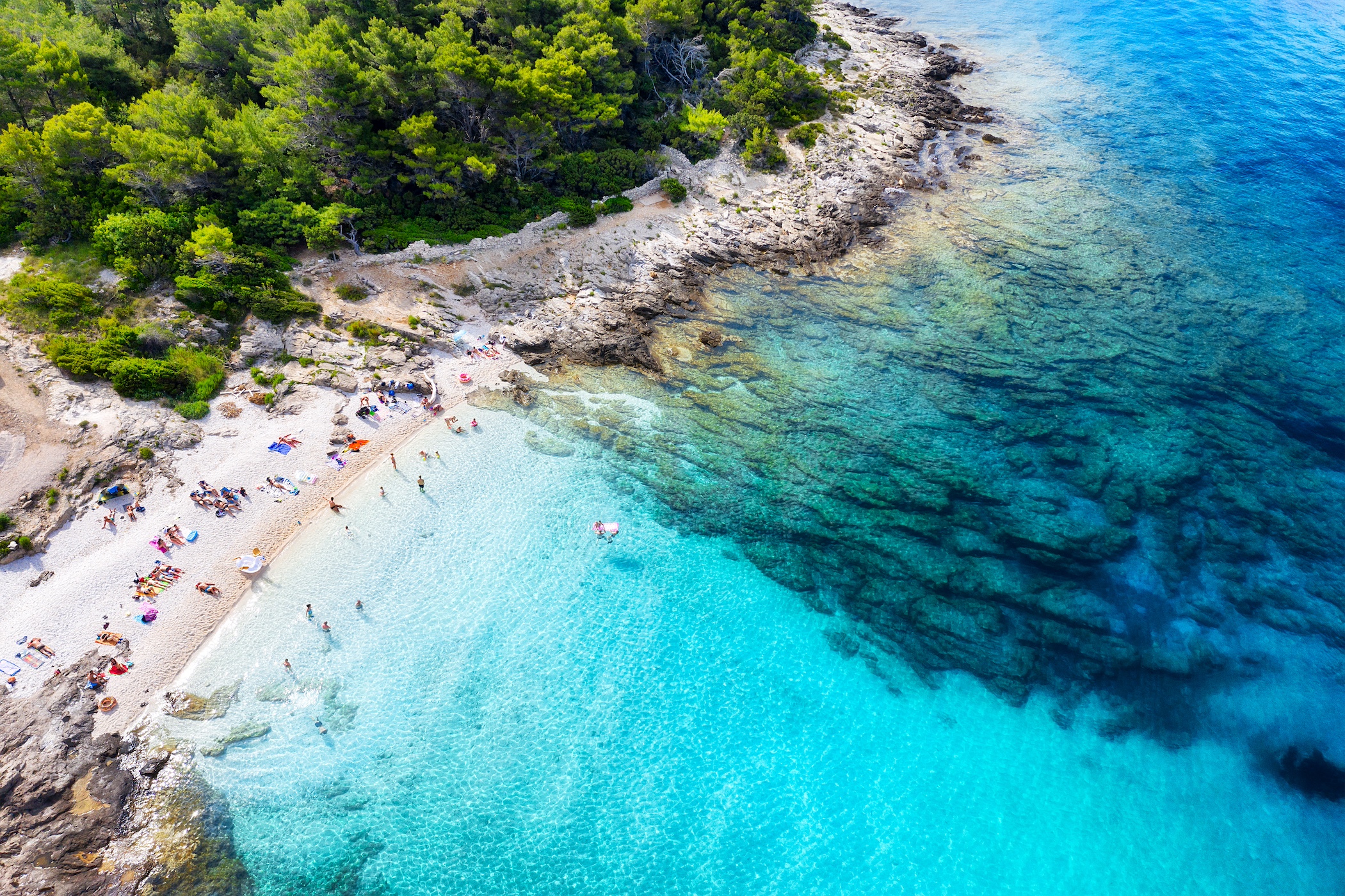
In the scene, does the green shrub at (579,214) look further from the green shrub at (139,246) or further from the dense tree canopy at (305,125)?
the green shrub at (139,246)

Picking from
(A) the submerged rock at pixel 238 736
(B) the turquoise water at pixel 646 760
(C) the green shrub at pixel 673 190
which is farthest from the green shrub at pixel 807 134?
(A) the submerged rock at pixel 238 736

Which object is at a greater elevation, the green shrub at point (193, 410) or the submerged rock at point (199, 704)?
the green shrub at point (193, 410)

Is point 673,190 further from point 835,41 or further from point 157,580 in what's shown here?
point 157,580

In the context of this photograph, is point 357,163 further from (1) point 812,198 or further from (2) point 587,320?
(1) point 812,198

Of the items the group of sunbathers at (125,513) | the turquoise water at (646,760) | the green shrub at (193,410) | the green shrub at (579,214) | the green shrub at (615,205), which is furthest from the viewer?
Answer: the green shrub at (615,205)

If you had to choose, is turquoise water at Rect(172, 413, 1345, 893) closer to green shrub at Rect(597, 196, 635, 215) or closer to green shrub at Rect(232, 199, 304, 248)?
green shrub at Rect(232, 199, 304, 248)

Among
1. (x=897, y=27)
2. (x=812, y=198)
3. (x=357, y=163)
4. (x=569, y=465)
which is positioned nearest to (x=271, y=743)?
(x=569, y=465)
